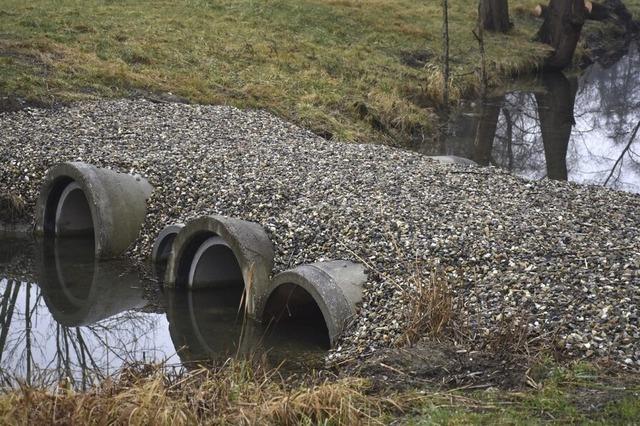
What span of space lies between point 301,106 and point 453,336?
12.5 m

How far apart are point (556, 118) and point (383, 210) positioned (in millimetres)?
14815

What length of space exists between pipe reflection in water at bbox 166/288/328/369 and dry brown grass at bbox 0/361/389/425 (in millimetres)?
2313

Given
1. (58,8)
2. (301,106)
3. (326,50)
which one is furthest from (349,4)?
(301,106)

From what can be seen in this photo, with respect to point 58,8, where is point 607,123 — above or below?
below

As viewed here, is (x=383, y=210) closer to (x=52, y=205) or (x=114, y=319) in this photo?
(x=114, y=319)

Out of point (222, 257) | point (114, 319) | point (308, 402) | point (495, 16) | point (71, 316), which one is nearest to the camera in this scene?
point (308, 402)

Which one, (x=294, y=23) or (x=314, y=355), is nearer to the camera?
(x=314, y=355)

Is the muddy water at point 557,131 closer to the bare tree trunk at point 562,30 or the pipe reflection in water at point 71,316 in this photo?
the bare tree trunk at point 562,30

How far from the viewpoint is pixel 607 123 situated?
2566 cm

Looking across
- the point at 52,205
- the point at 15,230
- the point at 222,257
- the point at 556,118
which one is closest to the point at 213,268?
the point at 222,257

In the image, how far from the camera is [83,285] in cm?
1294

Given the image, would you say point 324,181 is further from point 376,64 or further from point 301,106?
point 376,64

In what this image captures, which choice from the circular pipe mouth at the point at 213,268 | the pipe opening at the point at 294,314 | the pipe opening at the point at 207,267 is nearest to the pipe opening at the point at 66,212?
the pipe opening at the point at 207,267

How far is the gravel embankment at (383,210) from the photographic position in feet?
30.7
